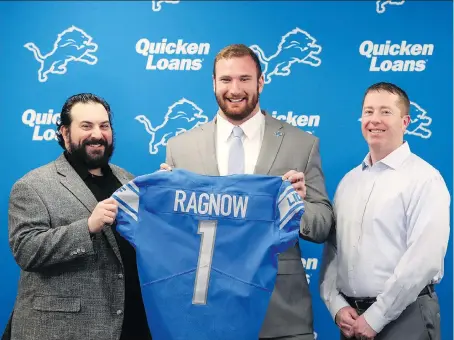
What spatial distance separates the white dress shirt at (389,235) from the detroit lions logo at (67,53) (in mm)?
1534

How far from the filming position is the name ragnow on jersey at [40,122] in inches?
123

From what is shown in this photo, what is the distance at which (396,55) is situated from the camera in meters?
3.04

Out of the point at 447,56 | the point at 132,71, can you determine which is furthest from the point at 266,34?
the point at 447,56

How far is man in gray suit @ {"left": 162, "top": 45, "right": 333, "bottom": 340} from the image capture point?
7.13 feet

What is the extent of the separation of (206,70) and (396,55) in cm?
96

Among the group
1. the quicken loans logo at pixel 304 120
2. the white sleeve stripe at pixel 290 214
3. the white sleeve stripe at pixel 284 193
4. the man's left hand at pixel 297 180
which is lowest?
the white sleeve stripe at pixel 290 214

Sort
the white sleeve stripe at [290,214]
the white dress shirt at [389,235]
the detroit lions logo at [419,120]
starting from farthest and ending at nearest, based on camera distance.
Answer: the detroit lions logo at [419,120] → the white dress shirt at [389,235] → the white sleeve stripe at [290,214]

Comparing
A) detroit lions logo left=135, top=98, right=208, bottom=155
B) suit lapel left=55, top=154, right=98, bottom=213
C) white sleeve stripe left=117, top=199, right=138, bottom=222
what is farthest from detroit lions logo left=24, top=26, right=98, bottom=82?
white sleeve stripe left=117, top=199, right=138, bottom=222

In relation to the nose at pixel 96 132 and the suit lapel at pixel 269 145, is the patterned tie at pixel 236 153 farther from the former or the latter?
the nose at pixel 96 132

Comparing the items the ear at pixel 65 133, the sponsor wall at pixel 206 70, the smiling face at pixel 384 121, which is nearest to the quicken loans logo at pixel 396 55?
the sponsor wall at pixel 206 70

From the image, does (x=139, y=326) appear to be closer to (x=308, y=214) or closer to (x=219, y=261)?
(x=219, y=261)

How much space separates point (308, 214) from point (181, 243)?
0.48 meters

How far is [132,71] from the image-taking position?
3.10 meters

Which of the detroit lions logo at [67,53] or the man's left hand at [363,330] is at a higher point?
the detroit lions logo at [67,53]
